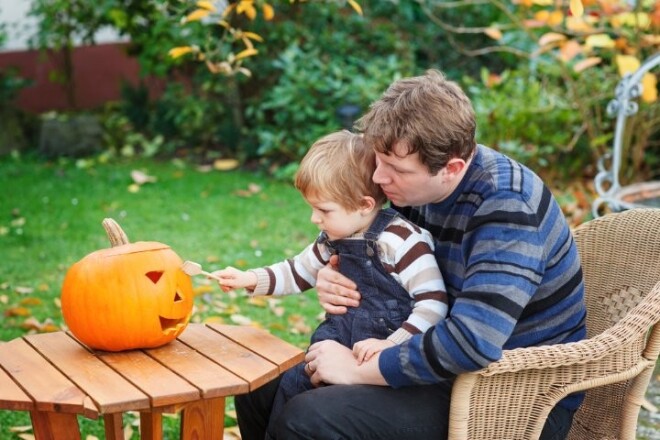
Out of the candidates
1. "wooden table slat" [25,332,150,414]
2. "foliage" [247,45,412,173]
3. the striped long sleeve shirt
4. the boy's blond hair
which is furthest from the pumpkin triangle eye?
"foliage" [247,45,412,173]

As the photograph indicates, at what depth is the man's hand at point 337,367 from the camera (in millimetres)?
2389

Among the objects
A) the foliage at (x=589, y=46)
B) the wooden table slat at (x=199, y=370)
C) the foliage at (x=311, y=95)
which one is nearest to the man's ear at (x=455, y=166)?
the wooden table slat at (x=199, y=370)

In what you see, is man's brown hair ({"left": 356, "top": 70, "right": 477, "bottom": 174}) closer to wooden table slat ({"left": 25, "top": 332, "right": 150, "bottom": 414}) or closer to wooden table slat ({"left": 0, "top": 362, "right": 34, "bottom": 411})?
wooden table slat ({"left": 25, "top": 332, "right": 150, "bottom": 414})

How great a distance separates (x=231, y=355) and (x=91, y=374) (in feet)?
1.23

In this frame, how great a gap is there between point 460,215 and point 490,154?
7.5 inches

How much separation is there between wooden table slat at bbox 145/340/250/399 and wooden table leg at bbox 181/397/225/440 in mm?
145

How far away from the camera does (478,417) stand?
236 cm

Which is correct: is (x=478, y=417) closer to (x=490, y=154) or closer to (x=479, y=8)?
(x=490, y=154)

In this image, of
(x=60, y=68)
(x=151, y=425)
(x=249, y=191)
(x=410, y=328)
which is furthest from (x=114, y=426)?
(x=60, y=68)

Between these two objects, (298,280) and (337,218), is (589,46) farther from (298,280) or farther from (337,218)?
(337,218)

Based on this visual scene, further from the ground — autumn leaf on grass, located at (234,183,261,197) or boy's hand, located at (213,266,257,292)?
boy's hand, located at (213,266,257,292)

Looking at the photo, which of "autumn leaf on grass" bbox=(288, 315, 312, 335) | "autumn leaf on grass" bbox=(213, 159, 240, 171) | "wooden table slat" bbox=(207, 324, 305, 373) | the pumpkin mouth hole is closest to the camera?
"wooden table slat" bbox=(207, 324, 305, 373)

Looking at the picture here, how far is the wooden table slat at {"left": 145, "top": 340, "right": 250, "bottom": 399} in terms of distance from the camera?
2271 millimetres

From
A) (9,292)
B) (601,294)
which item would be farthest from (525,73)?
(601,294)
